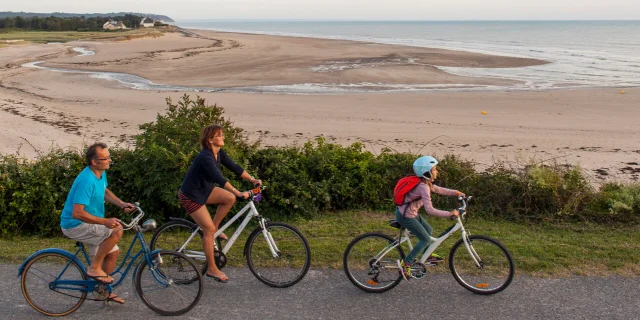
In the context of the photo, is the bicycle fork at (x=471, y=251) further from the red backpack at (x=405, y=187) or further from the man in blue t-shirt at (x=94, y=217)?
the man in blue t-shirt at (x=94, y=217)

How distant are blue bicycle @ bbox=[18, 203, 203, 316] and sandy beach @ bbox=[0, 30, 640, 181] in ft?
27.4

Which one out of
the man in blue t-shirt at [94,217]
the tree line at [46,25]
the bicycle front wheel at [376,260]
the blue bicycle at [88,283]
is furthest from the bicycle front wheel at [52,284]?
the tree line at [46,25]

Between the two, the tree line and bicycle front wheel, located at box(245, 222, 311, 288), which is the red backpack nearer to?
bicycle front wheel, located at box(245, 222, 311, 288)

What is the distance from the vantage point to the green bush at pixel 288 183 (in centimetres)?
834

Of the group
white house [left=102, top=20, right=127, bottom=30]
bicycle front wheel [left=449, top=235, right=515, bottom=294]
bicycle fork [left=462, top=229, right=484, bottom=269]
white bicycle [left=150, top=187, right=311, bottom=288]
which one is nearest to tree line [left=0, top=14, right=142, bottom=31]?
white house [left=102, top=20, right=127, bottom=30]

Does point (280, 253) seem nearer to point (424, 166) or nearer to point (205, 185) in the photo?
point (205, 185)

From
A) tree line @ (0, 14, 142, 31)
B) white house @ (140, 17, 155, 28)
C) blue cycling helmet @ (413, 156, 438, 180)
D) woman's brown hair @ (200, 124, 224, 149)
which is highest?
white house @ (140, 17, 155, 28)

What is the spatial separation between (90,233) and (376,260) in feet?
9.49

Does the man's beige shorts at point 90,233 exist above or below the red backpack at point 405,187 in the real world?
below

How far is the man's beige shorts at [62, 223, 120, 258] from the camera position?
5359 millimetres

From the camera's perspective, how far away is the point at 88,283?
5.54 metres

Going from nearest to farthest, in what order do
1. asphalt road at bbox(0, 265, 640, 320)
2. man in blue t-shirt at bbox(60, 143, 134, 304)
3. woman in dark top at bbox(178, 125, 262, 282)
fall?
1. man in blue t-shirt at bbox(60, 143, 134, 304)
2. asphalt road at bbox(0, 265, 640, 320)
3. woman in dark top at bbox(178, 125, 262, 282)

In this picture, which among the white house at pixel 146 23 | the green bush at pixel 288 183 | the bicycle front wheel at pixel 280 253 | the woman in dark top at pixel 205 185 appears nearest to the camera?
the woman in dark top at pixel 205 185

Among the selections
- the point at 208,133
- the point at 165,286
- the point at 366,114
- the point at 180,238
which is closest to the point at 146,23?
the point at 366,114
